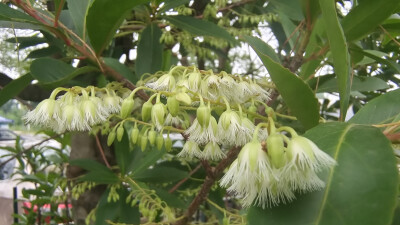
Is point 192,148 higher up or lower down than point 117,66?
lower down

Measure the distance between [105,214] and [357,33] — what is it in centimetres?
92

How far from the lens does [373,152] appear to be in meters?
0.40

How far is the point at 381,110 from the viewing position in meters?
0.62

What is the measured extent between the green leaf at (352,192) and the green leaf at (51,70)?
1.95 ft

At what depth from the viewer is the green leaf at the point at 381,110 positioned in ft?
2.00

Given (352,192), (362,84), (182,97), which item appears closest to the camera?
(352,192)

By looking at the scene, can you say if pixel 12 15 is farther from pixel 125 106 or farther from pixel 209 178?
pixel 209 178

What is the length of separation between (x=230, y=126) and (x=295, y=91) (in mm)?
100

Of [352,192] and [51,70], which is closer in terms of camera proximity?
[352,192]

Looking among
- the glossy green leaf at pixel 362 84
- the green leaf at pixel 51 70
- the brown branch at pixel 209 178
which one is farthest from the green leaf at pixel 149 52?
the glossy green leaf at pixel 362 84

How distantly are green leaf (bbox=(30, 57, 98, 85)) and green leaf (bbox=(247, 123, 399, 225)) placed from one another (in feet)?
1.95

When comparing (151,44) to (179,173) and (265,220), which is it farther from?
(265,220)

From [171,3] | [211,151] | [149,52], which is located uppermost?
[171,3]

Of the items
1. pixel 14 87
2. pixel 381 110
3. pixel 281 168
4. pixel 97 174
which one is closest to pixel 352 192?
pixel 281 168
